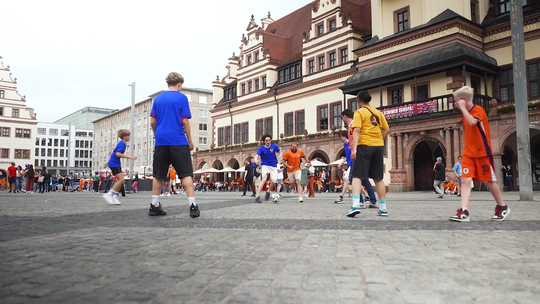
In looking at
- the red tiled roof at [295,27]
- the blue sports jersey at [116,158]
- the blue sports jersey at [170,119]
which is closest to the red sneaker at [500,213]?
the blue sports jersey at [170,119]

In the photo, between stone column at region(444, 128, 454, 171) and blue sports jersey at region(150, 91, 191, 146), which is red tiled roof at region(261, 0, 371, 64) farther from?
blue sports jersey at region(150, 91, 191, 146)

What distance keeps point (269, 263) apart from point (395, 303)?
45.9 inches

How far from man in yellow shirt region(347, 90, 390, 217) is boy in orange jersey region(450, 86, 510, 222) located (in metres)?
1.37

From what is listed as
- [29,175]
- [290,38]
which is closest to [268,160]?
[29,175]

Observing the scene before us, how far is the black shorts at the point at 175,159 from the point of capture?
6746mm

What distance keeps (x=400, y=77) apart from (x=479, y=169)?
2207cm

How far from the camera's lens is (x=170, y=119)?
22.3ft

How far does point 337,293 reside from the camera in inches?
89.4

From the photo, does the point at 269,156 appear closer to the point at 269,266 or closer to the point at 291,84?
the point at 269,266

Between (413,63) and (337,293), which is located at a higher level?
(413,63)

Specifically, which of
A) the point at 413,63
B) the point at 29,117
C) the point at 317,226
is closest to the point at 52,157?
the point at 29,117

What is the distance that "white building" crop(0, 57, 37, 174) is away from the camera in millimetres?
63156

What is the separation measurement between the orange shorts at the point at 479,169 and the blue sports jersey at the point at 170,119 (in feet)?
14.0

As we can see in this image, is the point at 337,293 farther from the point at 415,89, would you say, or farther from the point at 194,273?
the point at 415,89
